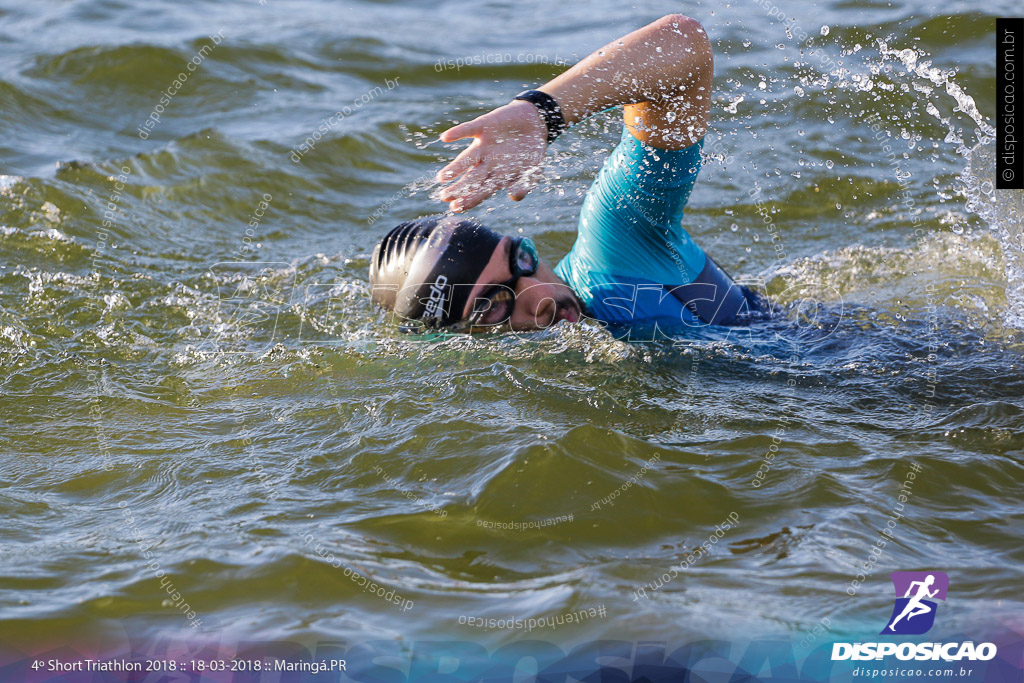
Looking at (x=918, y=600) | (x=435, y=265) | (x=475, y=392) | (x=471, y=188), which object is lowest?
(x=918, y=600)

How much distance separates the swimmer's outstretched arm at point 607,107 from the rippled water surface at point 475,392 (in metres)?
1.00

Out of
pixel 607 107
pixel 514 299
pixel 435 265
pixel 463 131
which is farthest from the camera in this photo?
pixel 514 299

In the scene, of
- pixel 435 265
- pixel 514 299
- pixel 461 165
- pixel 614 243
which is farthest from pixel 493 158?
pixel 614 243

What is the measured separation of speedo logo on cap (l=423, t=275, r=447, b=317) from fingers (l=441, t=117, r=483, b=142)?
1.05 meters

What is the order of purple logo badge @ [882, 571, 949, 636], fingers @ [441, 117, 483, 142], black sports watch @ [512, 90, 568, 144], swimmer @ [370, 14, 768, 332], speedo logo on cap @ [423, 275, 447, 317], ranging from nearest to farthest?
purple logo badge @ [882, 571, 949, 636]
fingers @ [441, 117, 483, 142]
black sports watch @ [512, 90, 568, 144]
swimmer @ [370, 14, 768, 332]
speedo logo on cap @ [423, 275, 447, 317]

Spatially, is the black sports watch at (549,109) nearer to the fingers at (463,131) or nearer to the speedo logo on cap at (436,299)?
the fingers at (463,131)

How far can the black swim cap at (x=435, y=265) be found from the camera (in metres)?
3.87

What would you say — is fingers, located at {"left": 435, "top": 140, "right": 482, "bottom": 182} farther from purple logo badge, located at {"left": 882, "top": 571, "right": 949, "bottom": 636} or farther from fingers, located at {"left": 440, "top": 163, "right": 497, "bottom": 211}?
purple logo badge, located at {"left": 882, "top": 571, "right": 949, "bottom": 636}

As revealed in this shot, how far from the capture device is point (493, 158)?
288cm

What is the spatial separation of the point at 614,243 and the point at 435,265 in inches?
32.9

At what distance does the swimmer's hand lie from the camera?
2861 mm

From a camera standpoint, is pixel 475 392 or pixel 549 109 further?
pixel 475 392

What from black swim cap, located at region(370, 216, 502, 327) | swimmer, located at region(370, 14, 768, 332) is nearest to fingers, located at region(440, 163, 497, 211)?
swimmer, located at region(370, 14, 768, 332)

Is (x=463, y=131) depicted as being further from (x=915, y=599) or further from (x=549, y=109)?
(x=915, y=599)
